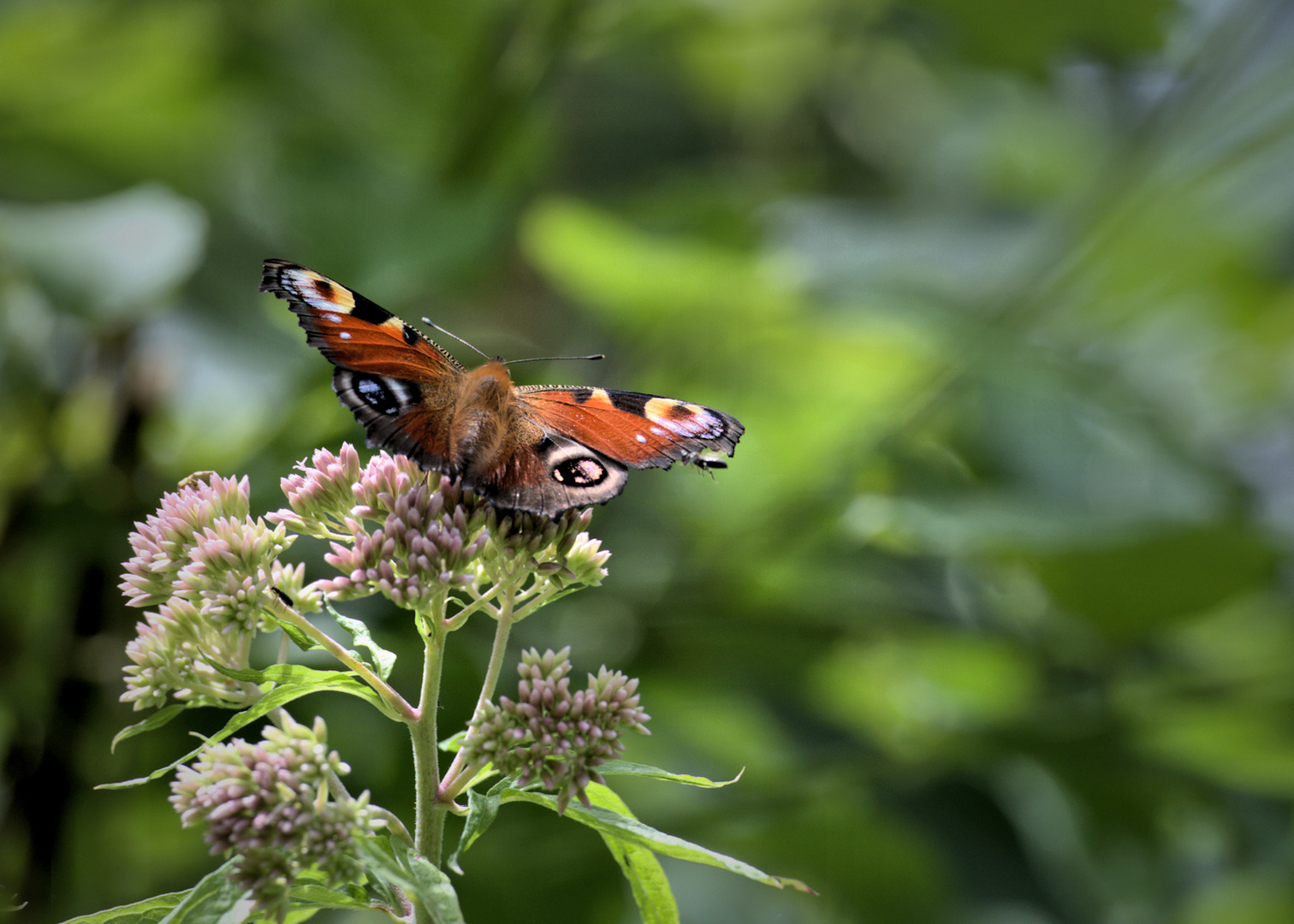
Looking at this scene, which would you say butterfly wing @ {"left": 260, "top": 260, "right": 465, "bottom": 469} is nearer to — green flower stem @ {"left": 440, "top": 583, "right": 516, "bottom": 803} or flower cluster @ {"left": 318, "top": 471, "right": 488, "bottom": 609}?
flower cluster @ {"left": 318, "top": 471, "right": 488, "bottom": 609}

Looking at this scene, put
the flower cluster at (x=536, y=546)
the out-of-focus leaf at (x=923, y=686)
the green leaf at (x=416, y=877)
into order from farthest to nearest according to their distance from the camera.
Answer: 1. the out-of-focus leaf at (x=923, y=686)
2. the flower cluster at (x=536, y=546)
3. the green leaf at (x=416, y=877)

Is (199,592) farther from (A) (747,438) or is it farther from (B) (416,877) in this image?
(A) (747,438)

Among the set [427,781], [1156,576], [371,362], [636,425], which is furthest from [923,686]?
[427,781]

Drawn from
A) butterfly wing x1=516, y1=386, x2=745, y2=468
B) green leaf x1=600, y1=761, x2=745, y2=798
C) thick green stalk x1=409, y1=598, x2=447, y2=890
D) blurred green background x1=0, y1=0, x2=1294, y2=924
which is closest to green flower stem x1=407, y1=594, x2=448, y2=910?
thick green stalk x1=409, y1=598, x2=447, y2=890

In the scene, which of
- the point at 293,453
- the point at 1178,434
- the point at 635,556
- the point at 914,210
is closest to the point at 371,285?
the point at 293,453

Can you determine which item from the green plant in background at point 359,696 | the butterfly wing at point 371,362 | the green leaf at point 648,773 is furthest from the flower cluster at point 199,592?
the green leaf at point 648,773

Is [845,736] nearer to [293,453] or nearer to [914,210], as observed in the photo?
[293,453]

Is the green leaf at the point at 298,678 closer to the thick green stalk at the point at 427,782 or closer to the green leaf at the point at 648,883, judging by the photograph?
the thick green stalk at the point at 427,782

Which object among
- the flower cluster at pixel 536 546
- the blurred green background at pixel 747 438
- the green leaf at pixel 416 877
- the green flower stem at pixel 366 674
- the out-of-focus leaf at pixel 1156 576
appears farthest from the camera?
the out-of-focus leaf at pixel 1156 576
